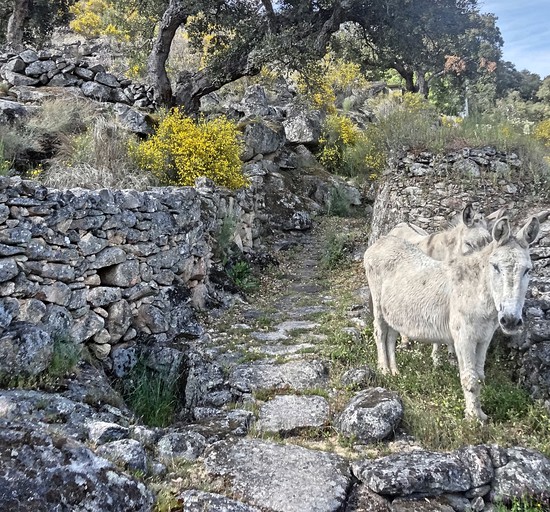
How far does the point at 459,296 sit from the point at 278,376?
2.42 metres

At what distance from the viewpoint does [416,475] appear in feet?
12.2

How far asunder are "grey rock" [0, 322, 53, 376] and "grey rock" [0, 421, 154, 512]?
1.69 metres

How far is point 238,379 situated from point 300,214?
9.17 m

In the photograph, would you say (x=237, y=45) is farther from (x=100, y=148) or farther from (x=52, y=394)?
(x=52, y=394)

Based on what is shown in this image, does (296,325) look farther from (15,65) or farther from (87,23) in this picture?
(87,23)

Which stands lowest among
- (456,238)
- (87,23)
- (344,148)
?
(456,238)

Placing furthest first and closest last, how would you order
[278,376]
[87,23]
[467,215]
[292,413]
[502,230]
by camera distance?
[87,23]
[467,215]
[278,376]
[292,413]
[502,230]

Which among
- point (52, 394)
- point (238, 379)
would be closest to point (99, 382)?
point (52, 394)

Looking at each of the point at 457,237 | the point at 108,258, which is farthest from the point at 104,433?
the point at 457,237

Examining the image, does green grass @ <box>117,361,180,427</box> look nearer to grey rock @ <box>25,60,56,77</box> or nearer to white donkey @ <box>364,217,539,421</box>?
white donkey @ <box>364,217,539,421</box>

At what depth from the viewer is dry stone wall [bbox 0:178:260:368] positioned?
207 inches

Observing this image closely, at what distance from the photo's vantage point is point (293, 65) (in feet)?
Result: 40.5

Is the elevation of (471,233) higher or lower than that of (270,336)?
higher

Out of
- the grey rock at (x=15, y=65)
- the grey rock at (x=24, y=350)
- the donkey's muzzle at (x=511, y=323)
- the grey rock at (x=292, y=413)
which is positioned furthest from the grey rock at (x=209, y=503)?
the grey rock at (x=15, y=65)
